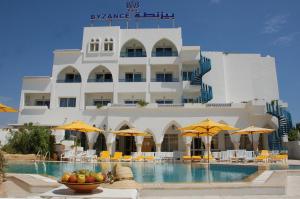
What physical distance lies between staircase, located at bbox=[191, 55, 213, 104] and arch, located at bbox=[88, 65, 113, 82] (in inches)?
341

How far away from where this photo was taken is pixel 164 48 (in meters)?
31.2

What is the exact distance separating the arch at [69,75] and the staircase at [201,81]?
12.0 m

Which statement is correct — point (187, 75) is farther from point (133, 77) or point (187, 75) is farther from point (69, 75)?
point (69, 75)

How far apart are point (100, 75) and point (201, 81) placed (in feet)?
34.2

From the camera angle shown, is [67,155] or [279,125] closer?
[67,155]

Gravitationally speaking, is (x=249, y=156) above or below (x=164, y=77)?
below

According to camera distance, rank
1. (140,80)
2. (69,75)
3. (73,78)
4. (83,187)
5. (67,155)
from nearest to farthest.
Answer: (83,187), (67,155), (140,80), (73,78), (69,75)

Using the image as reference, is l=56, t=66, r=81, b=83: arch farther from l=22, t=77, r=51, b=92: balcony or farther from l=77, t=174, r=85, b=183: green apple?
l=77, t=174, r=85, b=183: green apple

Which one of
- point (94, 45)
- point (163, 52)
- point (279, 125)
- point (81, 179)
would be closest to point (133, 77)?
point (163, 52)

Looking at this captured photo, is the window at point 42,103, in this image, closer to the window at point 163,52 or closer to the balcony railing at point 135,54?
the balcony railing at point 135,54

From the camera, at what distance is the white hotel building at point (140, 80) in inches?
1061

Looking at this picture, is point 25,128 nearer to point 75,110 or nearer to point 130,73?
point 75,110

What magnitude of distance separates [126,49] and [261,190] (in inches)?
1047

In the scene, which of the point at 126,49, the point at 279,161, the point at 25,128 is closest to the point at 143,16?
the point at 126,49
